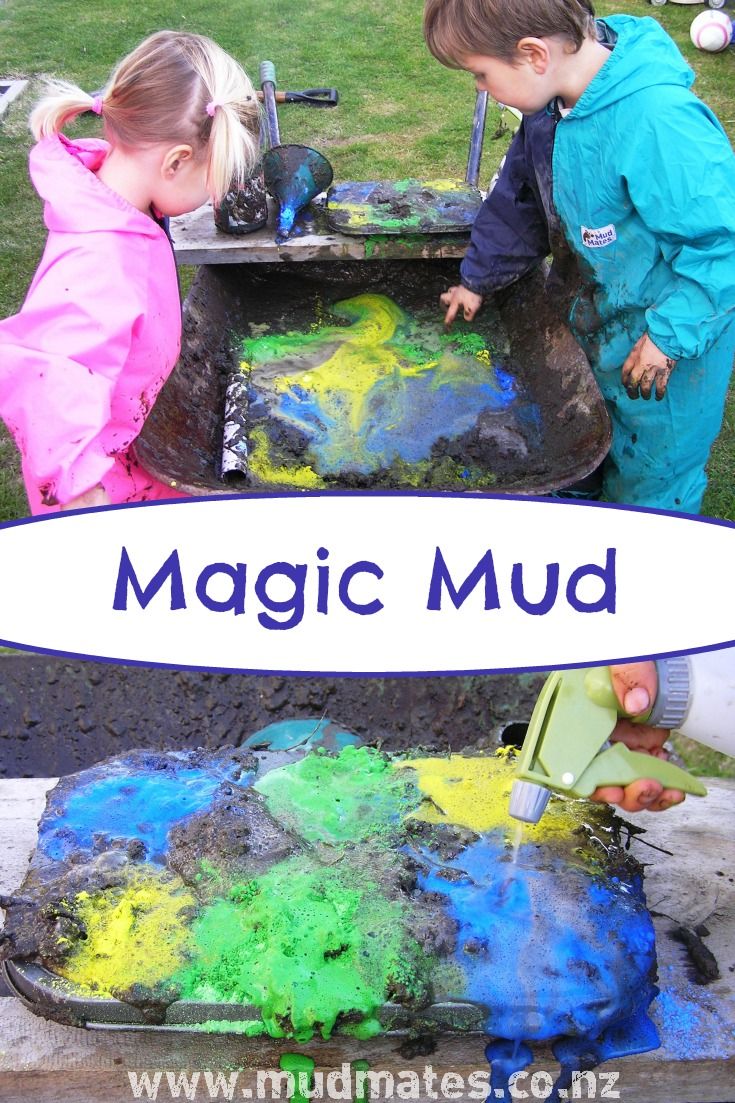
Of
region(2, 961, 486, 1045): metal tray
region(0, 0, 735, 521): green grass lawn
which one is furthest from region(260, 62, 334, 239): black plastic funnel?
region(2, 961, 486, 1045): metal tray

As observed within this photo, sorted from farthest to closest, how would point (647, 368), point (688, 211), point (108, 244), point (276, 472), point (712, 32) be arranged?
point (712, 32) < point (276, 472) < point (647, 368) < point (688, 211) < point (108, 244)

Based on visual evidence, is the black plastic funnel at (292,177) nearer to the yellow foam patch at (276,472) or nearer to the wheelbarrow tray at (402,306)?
→ the wheelbarrow tray at (402,306)

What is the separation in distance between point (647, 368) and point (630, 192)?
1.48 ft

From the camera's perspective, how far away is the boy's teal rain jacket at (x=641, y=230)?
2283mm

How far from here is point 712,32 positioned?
7.44m

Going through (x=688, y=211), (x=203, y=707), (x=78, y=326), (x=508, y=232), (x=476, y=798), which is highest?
(x=688, y=211)

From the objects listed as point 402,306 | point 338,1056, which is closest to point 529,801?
point 338,1056

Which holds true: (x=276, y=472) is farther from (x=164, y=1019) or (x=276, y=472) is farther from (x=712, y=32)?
(x=712, y=32)

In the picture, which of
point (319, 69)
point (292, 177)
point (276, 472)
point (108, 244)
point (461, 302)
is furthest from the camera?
point (319, 69)

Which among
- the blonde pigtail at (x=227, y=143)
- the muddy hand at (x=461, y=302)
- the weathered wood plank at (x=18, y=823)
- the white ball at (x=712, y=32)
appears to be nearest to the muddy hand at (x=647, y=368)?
the muddy hand at (x=461, y=302)

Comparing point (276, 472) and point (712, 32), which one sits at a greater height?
point (712, 32)

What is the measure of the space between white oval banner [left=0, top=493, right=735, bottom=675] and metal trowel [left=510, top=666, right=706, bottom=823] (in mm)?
285

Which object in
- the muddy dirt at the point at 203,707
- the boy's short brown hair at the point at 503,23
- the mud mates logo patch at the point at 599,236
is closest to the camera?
the boy's short brown hair at the point at 503,23

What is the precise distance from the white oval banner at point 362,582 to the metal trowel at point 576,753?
0.29 meters
